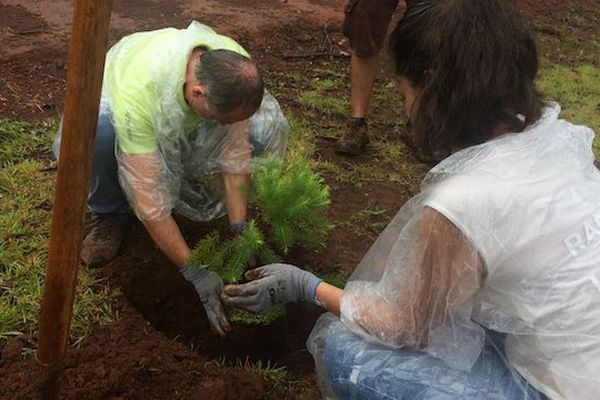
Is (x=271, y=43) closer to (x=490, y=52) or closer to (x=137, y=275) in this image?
(x=137, y=275)

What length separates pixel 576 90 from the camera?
5.17 metres

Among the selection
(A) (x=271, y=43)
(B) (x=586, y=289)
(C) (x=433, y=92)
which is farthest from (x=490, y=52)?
(A) (x=271, y=43)

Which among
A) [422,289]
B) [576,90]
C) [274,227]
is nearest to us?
[422,289]

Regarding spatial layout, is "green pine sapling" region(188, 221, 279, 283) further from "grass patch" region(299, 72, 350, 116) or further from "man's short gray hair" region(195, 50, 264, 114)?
"grass patch" region(299, 72, 350, 116)

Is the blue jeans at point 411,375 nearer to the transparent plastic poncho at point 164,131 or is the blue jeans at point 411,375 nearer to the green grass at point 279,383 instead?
the green grass at point 279,383

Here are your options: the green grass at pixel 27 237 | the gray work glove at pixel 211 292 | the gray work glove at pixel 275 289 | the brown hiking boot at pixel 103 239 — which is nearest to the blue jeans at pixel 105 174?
the brown hiking boot at pixel 103 239

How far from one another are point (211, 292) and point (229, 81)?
2.41ft

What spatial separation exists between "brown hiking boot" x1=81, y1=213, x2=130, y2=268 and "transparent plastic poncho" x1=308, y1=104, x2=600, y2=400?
53.2 inches

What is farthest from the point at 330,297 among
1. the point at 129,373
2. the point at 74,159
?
the point at 74,159

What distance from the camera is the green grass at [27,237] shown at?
2.50m

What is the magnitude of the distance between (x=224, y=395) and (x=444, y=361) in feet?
2.46

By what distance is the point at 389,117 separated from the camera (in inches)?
173

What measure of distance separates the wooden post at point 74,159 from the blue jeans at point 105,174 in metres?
0.85

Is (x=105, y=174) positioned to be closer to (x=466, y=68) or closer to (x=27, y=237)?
(x=27, y=237)
